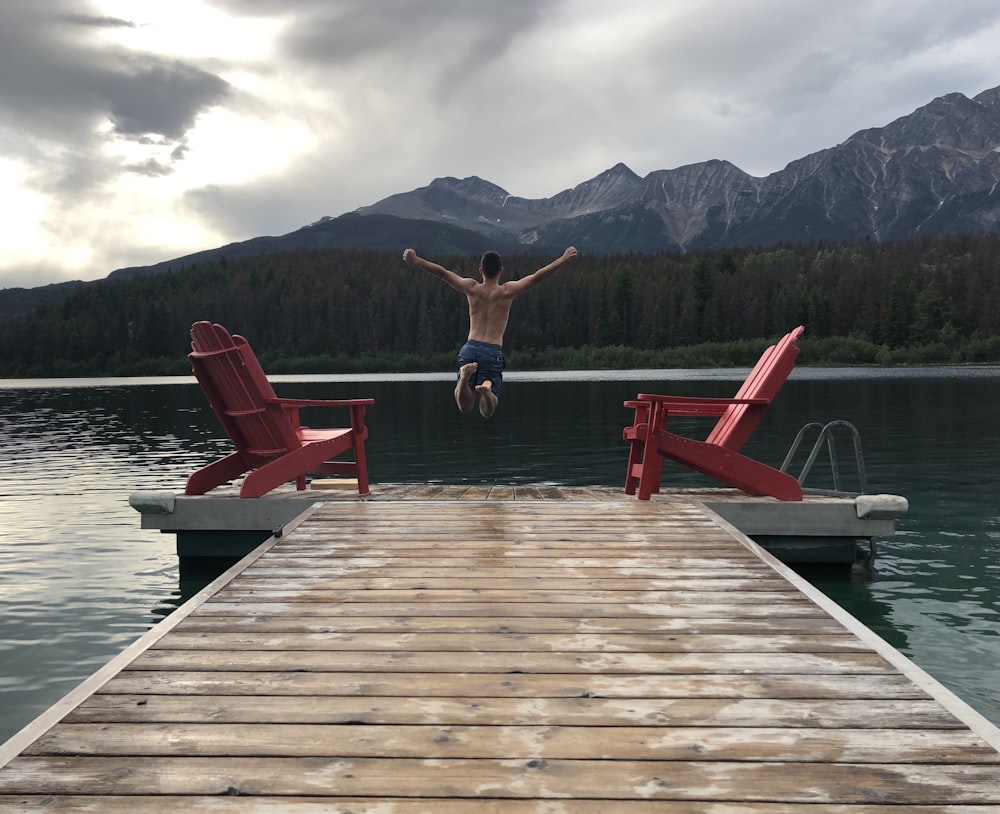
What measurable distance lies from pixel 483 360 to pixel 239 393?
2.74m

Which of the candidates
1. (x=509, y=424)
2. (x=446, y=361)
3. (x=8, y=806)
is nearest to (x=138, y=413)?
(x=509, y=424)

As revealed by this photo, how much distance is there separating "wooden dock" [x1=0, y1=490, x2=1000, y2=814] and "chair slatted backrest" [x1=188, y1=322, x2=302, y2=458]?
2.82 meters

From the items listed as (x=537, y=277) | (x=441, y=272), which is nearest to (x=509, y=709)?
(x=537, y=277)

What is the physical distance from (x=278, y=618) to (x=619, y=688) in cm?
207

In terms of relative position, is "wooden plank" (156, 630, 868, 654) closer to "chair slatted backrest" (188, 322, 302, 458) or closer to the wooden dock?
the wooden dock

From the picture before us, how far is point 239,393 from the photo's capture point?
792 cm

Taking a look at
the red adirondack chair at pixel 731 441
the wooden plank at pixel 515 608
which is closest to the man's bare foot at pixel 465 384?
the red adirondack chair at pixel 731 441

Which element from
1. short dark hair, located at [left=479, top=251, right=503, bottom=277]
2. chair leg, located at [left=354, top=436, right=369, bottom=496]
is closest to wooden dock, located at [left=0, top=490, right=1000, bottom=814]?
chair leg, located at [left=354, top=436, right=369, bottom=496]

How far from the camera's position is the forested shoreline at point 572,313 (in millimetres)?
109375

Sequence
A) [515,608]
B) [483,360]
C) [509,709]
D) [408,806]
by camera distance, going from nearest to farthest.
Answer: [408,806], [509,709], [515,608], [483,360]

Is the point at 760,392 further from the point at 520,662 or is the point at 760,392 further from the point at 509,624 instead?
the point at 520,662

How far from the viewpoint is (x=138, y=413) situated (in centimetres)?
3959

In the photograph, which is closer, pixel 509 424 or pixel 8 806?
pixel 8 806

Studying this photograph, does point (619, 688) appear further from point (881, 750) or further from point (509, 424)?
point (509, 424)
